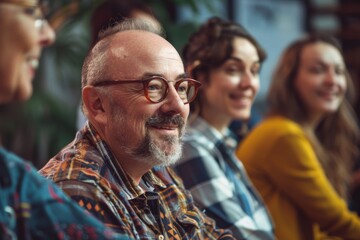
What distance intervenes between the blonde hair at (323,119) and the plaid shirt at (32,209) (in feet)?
6.63

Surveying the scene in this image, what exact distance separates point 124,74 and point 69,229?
0.54 metres

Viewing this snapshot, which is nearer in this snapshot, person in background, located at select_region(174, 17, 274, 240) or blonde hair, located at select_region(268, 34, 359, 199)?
person in background, located at select_region(174, 17, 274, 240)

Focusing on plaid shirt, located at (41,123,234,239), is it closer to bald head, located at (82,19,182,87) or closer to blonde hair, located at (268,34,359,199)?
bald head, located at (82,19,182,87)

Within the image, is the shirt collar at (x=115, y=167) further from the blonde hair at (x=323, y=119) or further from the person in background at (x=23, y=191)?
the blonde hair at (x=323, y=119)

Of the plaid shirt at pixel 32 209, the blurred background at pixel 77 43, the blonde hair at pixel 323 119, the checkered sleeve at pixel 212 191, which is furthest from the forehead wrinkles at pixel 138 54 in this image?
the blonde hair at pixel 323 119

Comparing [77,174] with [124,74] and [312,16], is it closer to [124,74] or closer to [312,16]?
[124,74]

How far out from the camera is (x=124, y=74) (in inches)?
60.5

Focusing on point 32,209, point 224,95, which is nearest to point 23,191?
point 32,209

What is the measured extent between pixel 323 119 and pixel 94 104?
1.93 metres

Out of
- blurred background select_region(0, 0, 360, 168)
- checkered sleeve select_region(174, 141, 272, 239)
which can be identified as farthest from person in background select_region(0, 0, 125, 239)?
blurred background select_region(0, 0, 360, 168)

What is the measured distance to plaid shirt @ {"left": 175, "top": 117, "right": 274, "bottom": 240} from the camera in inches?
83.8

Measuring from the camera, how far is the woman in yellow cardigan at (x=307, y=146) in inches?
108

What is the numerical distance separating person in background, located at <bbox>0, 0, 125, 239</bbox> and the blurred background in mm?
1534

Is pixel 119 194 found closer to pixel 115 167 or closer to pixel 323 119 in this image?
pixel 115 167
